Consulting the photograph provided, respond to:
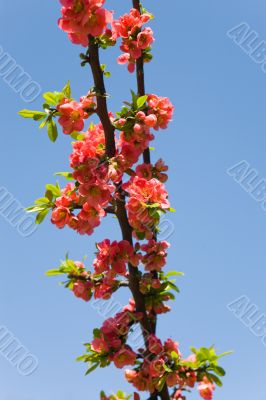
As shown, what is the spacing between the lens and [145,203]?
3.10m

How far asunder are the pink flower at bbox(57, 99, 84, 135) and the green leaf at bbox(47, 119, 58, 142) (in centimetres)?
10

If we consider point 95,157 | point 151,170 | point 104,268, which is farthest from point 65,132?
point 104,268

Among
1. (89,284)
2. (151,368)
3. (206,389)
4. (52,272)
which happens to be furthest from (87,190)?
(206,389)

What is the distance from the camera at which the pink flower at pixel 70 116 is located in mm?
3127

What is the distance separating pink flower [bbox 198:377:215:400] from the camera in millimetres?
3715

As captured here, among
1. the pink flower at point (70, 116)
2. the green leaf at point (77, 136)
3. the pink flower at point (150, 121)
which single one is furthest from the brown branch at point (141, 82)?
the pink flower at point (70, 116)

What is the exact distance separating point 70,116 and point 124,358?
168 cm

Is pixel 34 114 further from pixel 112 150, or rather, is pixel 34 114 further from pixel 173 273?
pixel 173 273

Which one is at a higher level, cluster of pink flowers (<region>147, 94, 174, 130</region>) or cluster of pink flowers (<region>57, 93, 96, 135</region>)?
cluster of pink flowers (<region>147, 94, 174, 130</region>)

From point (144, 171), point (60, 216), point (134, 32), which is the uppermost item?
point (134, 32)

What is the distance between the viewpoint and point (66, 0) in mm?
2824

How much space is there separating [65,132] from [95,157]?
264 millimetres

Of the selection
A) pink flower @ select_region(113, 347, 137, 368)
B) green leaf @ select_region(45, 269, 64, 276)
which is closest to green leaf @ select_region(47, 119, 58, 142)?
green leaf @ select_region(45, 269, 64, 276)

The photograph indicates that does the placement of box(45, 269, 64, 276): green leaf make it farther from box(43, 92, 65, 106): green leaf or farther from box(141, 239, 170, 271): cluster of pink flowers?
box(43, 92, 65, 106): green leaf
